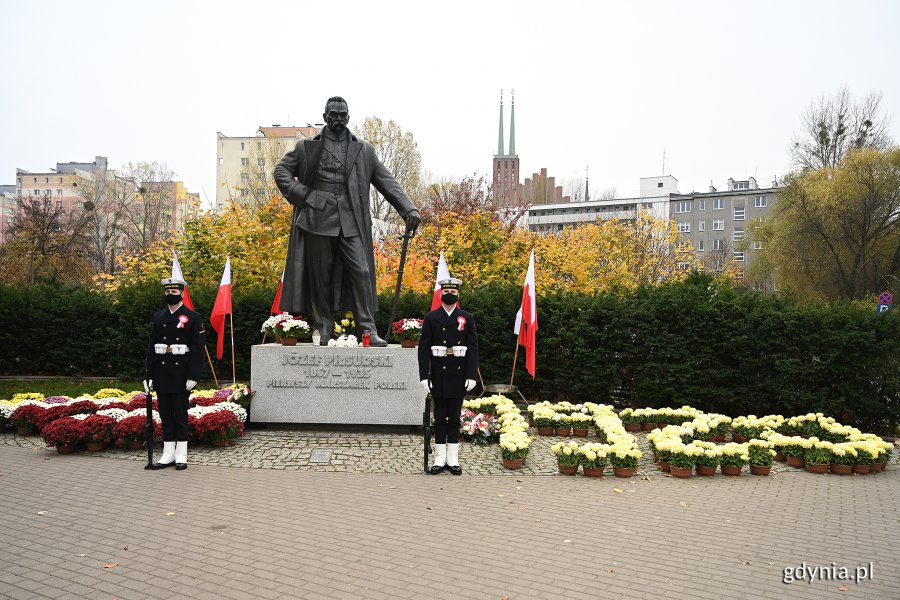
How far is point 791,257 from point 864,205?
3.87m

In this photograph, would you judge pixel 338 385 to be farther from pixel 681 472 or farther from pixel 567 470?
pixel 681 472

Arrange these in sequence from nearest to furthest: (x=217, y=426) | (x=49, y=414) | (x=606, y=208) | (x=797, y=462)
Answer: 1. (x=217, y=426)
2. (x=797, y=462)
3. (x=49, y=414)
4. (x=606, y=208)

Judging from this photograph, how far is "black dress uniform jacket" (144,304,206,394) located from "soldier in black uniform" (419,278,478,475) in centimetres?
255

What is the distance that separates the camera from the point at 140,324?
15.7 metres

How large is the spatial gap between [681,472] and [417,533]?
4046 millimetres

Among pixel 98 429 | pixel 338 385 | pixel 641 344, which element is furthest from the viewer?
pixel 641 344

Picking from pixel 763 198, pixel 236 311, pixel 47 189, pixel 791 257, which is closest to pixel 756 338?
pixel 236 311

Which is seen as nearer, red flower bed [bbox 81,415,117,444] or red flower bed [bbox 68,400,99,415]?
red flower bed [bbox 81,415,117,444]

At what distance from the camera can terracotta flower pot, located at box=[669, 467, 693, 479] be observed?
8164 mm

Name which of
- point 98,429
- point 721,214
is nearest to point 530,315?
point 98,429

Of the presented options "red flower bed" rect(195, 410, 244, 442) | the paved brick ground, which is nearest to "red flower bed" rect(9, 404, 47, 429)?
the paved brick ground

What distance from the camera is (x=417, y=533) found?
17.9ft

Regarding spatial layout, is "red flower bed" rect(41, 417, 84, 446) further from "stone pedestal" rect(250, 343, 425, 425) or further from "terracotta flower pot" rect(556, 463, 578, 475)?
"terracotta flower pot" rect(556, 463, 578, 475)

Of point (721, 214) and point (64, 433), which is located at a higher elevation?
point (721, 214)
